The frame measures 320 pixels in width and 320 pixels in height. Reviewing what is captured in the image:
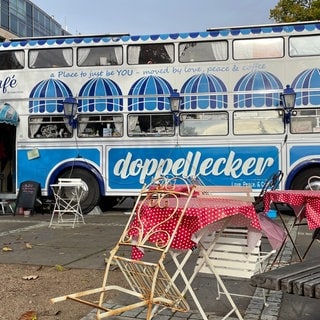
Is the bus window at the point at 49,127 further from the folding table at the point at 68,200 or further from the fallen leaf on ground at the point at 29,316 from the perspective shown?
the fallen leaf on ground at the point at 29,316

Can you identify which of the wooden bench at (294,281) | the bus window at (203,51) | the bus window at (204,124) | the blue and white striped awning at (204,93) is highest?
the bus window at (203,51)

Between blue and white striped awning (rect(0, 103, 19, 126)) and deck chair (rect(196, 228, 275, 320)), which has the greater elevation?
A: blue and white striped awning (rect(0, 103, 19, 126))

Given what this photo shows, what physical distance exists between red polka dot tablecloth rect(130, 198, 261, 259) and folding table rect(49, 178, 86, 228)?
6691 mm

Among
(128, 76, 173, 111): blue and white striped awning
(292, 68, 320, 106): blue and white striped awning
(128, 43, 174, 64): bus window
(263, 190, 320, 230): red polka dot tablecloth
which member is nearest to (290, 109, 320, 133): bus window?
(292, 68, 320, 106): blue and white striped awning

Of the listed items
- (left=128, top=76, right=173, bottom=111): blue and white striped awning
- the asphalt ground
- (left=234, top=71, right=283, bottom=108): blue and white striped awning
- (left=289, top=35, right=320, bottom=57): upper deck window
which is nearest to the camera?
the asphalt ground

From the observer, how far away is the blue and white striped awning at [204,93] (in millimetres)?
11594

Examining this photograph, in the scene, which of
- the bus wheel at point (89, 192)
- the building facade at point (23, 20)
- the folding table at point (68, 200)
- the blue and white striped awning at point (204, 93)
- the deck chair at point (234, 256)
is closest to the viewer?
the deck chair at point (234, 256)

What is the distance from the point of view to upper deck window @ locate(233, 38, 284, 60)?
1146cm

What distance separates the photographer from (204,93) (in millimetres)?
11688

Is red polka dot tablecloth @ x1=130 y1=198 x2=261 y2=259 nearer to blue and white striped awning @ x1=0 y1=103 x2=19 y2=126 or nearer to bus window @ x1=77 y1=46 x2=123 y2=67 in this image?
bus window @ x1=77 y1=46 x2=123 y2=67

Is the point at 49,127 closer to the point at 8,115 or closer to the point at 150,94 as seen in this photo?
the point at 8,115

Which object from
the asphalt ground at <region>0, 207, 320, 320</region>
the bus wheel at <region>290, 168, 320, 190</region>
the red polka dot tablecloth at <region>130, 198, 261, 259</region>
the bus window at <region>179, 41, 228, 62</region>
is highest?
the bus window at <region>179, 41, 228, 62</region>

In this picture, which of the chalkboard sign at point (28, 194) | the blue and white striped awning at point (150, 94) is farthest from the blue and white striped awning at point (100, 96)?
the chalkboard sign at point (28, 194)

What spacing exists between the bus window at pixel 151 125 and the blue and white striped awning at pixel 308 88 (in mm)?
2972
